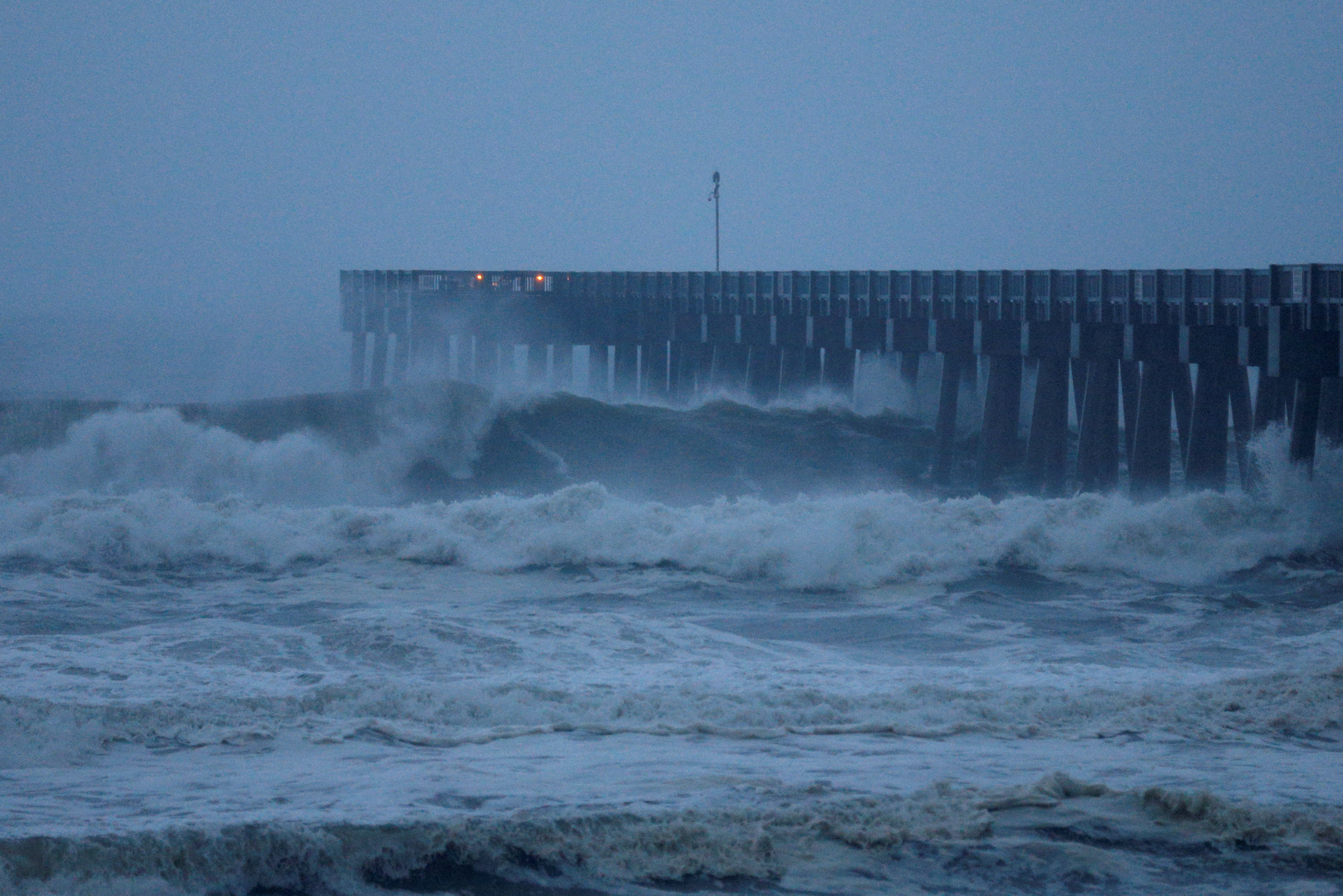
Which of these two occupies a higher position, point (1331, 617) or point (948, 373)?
point (948, 373)

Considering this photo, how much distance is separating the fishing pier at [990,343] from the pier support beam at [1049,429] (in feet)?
0.11

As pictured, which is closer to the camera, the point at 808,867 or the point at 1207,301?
the point at 808,867

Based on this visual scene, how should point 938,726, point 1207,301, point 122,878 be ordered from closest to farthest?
1. point 122,878
2. point 938,726
3. point 1207,301

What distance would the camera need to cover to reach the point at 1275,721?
10047mm

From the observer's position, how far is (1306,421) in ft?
68.2

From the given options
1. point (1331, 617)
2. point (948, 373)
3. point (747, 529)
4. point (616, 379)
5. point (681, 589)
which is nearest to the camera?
point (1331, 617)

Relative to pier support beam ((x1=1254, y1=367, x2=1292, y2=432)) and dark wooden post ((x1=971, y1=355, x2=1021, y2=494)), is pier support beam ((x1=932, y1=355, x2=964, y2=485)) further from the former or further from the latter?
pier support beam ((x1=1254, y1=367, x2=1292, y2=432))

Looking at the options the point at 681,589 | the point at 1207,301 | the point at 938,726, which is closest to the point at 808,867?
the point at 938,726

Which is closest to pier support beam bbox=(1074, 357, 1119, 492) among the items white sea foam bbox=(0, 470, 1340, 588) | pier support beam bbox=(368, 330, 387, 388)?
white sea foam bbox=(0, 470, 1340, 588)

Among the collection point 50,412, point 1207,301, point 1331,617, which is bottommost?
point 1331,617

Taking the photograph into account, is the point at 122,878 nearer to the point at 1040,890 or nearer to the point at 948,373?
the point at 1040,890

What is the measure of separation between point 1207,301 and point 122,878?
20.2m

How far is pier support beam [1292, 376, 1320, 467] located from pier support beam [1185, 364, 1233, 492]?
262 centimetres

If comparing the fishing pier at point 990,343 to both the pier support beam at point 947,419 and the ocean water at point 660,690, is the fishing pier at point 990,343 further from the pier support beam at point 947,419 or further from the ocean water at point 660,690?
the ocean water at point 660,690
